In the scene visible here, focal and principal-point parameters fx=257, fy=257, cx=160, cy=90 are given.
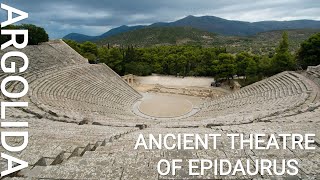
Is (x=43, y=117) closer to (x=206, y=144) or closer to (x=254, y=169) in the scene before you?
(x=206, y=144)

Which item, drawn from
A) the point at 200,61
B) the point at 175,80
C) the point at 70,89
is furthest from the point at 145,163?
the point at 200,61

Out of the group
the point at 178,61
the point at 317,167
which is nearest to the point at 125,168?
the point at 317,167

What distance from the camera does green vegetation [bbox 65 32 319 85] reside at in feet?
103

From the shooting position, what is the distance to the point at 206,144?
18.8 feet

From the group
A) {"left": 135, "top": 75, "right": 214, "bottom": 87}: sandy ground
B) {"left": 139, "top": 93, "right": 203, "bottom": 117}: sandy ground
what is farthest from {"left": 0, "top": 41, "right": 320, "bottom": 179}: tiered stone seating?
{"left": 135, "top": 75, "right": 214, "bottom": 87}: sandy ground

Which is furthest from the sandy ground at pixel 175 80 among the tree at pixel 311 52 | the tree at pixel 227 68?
the tree at pixel 311 52

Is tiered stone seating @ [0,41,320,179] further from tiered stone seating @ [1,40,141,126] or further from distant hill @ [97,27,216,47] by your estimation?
distant hill @ [97,27,216,47]

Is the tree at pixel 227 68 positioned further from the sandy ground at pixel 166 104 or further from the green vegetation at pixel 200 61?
the sandy ground at pixel 166 104

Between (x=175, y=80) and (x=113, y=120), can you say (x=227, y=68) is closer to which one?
(x=175, y=80)

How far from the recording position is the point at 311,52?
29.6 m

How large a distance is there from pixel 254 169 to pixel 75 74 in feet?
75.8

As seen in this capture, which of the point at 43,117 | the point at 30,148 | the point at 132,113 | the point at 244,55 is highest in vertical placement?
the point at 244,55

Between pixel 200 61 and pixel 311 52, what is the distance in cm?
1726

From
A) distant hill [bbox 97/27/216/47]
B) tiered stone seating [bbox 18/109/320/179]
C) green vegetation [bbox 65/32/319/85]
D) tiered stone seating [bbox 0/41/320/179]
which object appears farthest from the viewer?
distant hill [bbox 97/27/216/47]
